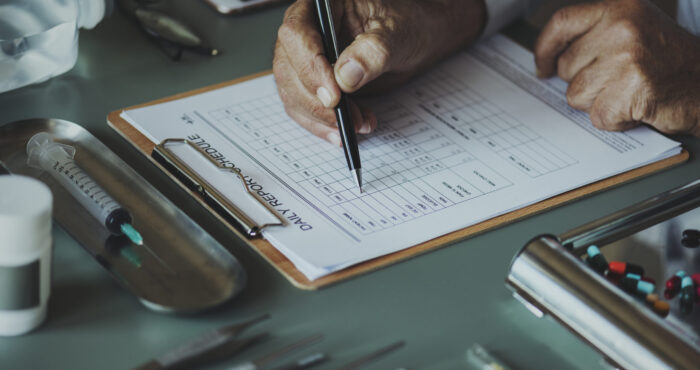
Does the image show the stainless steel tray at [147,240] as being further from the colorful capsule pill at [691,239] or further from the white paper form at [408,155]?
the colorful capsule pill at [691,239]

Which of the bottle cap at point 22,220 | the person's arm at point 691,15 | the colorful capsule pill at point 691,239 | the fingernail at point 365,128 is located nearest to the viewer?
the bottle cap at point 22,220

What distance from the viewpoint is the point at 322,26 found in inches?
36.0

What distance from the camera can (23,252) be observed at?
57 cm

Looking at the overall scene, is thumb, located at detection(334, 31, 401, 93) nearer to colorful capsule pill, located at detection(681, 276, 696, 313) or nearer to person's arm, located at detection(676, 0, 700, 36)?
colorful capsule pill, located at detection(681, 276, 696, 313)

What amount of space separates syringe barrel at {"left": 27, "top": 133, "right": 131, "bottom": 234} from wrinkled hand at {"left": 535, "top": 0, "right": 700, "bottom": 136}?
0.60 metres

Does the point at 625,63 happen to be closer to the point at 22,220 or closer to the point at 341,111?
the point at 341,111

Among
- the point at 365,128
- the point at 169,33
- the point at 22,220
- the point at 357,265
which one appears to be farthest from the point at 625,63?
the point at 22,220

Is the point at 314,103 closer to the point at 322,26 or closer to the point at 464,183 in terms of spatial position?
the point at 322,26

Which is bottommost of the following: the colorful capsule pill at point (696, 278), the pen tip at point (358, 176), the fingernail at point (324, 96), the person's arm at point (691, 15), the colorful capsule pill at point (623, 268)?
the pen tip at point (358, 176)

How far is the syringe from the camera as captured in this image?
72cm

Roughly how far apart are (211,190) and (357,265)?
0.17 m

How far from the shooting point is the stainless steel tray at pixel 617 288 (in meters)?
0.60

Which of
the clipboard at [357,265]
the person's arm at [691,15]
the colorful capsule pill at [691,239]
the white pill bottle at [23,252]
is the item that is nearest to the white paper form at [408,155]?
the clipboard at [357,265]

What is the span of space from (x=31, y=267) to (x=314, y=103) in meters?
0.41
